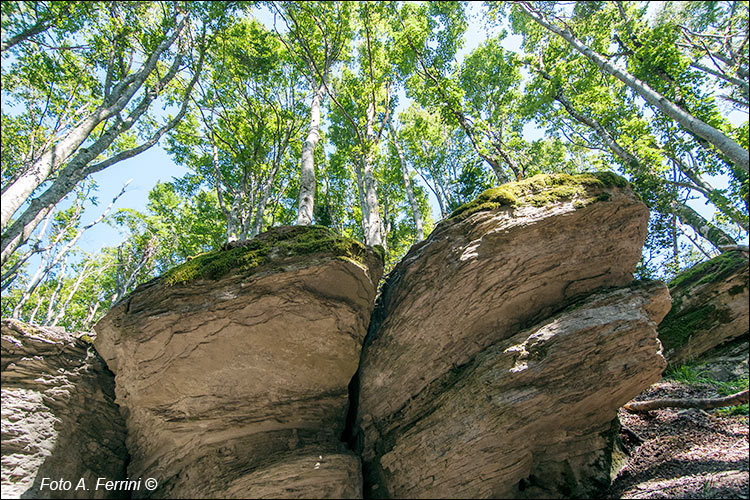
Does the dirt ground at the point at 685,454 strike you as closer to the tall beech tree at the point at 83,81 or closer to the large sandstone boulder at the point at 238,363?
the large sandstone boulder at the point at 238,363

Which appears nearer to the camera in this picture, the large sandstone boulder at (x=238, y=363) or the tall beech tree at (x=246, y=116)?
the large sandstone boulder at (x=238, y=363)

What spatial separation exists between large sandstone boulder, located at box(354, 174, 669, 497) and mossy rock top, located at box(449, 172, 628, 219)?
0.07ft

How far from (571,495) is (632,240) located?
14.8 ft

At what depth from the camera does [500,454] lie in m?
5.21

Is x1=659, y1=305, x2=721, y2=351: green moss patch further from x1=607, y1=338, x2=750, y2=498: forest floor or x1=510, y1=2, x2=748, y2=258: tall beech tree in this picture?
x1=510, y1=2, x2=748, y2=258: tall beech tree

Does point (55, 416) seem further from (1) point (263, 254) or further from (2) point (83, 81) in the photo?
(2) point (83, 81)

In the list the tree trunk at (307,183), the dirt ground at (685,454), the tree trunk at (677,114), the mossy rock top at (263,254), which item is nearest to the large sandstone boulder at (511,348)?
the dirt ground at (685,454)

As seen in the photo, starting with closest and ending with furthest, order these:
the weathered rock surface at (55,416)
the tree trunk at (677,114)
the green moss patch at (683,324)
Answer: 1. the weathered rock surface at (55,416)
2. the green moss patch at (683,324)
3. the tree trunk at (677,114)

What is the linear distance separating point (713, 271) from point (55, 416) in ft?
43.2

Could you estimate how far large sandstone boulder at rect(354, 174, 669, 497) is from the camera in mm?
5164

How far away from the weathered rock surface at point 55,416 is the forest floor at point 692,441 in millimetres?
8214

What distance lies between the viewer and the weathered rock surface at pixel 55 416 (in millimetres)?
4746

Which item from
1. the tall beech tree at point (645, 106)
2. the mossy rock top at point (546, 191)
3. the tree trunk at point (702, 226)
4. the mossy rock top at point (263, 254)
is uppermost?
the tall beech tree at point (645, 106)

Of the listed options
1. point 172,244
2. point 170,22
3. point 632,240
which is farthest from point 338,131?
point 632,240
